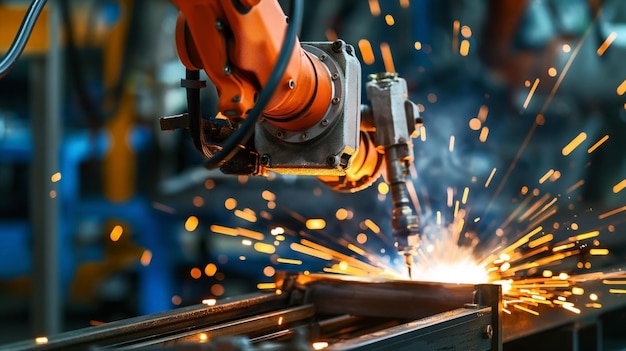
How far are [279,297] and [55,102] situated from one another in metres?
2.63

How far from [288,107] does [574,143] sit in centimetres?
287

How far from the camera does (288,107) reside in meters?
1.43

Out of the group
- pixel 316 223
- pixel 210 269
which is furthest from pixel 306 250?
pixel 210 269

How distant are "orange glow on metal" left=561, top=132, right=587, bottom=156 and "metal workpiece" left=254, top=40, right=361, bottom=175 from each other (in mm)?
2633

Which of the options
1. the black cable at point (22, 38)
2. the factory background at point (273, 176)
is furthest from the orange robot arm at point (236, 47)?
the factory background at point (273, 176)

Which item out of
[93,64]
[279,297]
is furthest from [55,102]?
[279,297]

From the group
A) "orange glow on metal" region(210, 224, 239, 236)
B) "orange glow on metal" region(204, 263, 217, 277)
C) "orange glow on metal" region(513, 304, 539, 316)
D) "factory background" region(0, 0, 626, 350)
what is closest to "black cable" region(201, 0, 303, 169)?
"orange glow on metal" region(513, 304, 539, 316)

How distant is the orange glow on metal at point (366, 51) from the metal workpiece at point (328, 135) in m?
2.85

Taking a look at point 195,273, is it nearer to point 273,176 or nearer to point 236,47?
point 273,176

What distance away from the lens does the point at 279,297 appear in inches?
76.5

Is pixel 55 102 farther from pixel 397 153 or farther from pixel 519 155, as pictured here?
pixel 397 153

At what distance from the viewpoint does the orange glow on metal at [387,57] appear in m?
4.27

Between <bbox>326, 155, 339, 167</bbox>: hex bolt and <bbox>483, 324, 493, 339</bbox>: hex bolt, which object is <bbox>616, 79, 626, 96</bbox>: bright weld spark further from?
<bbox>326, 155, 339, 167</bbox>: hex bolt

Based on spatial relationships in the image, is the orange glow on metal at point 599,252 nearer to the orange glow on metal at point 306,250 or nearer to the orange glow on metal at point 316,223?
the orange glow on metal at point 316,223
